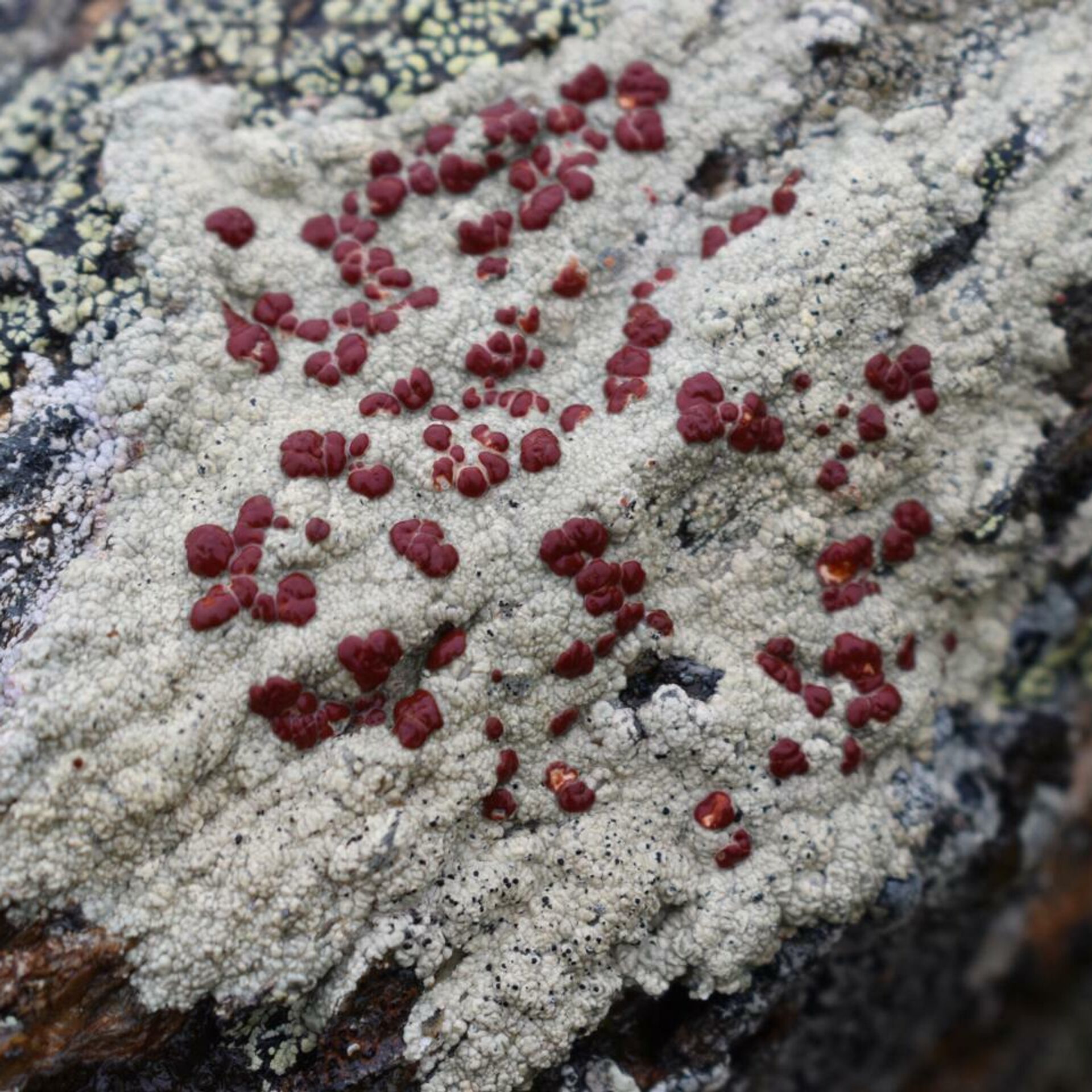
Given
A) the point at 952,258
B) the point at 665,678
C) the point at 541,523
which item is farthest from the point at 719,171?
the point at 665,678

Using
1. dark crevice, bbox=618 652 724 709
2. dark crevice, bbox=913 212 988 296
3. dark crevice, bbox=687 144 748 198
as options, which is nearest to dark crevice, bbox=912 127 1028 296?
dark crevice, bbox=913 212 988 296

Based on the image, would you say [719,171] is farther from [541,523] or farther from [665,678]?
[665,678]

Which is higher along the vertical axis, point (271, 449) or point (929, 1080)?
point (271, 449)

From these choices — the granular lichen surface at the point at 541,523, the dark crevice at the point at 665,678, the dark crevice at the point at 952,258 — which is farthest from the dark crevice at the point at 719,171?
the dark crevice at the point at 665,678

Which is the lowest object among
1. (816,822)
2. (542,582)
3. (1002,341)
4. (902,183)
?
(816,822)

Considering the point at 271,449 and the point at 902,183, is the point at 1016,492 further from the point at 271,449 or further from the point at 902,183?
the point at 271,449

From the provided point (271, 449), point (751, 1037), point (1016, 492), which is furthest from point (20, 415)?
point (1016, 492)

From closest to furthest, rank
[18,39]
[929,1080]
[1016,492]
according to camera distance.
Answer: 1. [929,1080]
2. [1016,492]
3. [18,39]

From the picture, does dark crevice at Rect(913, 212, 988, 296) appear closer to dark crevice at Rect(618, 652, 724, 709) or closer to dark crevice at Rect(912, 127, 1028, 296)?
dark crevice at Rect(912, 127, 1028, 296)

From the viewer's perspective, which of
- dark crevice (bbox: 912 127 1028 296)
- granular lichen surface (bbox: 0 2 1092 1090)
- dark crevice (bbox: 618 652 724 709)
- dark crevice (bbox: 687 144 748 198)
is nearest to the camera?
granular lichen surface (bbox: 0 2 1092 1090)
